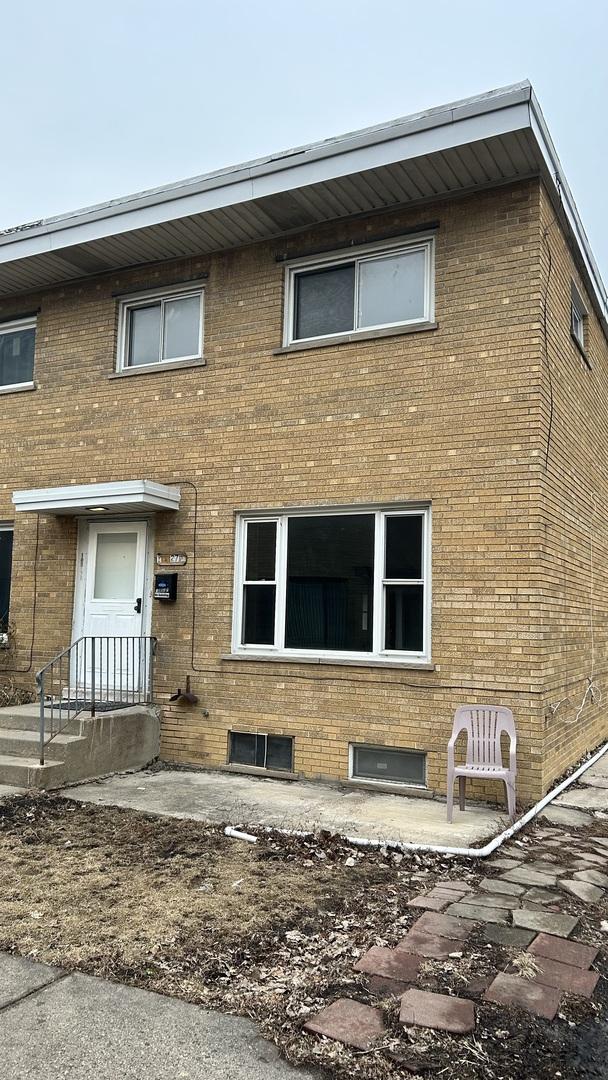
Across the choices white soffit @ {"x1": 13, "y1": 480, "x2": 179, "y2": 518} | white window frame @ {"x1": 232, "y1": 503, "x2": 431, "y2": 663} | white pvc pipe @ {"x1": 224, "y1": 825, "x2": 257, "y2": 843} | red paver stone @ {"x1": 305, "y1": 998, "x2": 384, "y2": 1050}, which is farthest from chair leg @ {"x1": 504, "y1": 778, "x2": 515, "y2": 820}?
white soffit @ {"x1": 13, "y1": 480, "x2": 179, "y2": 518}

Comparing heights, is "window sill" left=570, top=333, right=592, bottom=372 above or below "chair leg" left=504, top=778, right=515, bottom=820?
above

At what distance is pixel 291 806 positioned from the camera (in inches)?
278

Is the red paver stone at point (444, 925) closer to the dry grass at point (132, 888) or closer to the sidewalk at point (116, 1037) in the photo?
the dry grass at point (132, 888)

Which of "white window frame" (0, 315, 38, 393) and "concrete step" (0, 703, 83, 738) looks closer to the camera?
"concrete step" (0, 703, 83, 738)

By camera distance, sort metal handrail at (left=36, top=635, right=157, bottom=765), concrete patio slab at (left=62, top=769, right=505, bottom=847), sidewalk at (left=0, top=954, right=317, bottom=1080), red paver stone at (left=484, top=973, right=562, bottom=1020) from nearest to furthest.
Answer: sidewalk at (left=0, top=954, right=317, bottom=1080)
red paver stone at (left=484, top=973, right=562, bottom=1020)
concrete patio slab at (left=62, top=769, right=505, bottom=847)
metal handrail at (left=36, top=635, right=157, bottom=765)

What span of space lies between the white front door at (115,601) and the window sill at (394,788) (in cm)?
284

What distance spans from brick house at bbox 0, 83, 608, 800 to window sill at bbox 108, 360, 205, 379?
0.03m

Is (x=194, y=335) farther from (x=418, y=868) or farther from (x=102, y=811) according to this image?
(x=418, y=868)

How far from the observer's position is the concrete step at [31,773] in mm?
7520

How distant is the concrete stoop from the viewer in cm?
765

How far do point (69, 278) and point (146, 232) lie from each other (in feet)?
5.70

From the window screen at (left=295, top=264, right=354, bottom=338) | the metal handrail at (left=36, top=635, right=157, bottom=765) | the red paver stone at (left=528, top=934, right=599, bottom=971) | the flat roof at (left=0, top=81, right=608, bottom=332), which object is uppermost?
the flat roof at (left=0, top=81, right=608, bottom=332)

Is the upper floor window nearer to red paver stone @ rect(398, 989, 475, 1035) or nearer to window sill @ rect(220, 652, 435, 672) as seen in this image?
window sill @ rect(220, 652, 435, 672)

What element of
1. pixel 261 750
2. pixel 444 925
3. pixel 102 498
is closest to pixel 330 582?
pixel 261 750
